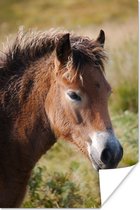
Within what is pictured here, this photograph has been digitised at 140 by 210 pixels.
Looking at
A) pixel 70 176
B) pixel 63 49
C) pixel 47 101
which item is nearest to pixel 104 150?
pixel 47 101

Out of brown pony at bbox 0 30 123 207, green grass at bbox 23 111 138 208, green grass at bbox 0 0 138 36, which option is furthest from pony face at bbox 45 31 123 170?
green grass at bbox 0 0 138 36

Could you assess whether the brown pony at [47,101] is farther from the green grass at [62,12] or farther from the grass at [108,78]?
the green grass at [62,12]

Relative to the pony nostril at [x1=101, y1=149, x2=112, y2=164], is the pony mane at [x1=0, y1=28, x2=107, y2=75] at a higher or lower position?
higher

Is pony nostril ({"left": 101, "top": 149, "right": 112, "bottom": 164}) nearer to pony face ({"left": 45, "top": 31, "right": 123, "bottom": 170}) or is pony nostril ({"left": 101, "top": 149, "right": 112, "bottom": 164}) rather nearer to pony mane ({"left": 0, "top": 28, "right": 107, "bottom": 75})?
pony face ({"left": 45, "top": 31, "right": 123, "bottom": 170})

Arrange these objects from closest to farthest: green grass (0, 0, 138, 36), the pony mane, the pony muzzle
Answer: the pony muzzle
the pony mane
green grass (0, 0, 138, 36)

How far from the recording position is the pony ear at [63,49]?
419cm

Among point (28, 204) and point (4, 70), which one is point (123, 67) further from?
point (4, 70)

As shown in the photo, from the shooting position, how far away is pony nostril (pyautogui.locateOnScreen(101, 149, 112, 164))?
160 inches

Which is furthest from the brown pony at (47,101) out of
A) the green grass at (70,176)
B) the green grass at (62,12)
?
the green grass at (62,12)

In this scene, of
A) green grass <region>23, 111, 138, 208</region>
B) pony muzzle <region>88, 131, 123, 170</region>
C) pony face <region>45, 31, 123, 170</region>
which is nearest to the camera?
pony muzzle <region>88, 131, 123, 170</region>

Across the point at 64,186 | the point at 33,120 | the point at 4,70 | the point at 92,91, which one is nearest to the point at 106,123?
the point at 92,91

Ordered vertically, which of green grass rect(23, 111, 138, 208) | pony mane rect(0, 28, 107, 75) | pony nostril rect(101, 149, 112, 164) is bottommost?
green grass rect(23, 111, 138, 208)

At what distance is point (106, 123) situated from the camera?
13.7ft

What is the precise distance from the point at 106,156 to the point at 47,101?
605mm
